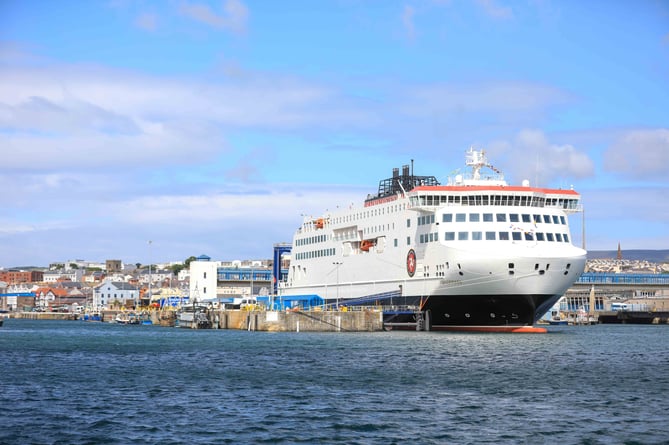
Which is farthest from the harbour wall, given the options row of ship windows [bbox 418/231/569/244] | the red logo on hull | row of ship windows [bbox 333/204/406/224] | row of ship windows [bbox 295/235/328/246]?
row of ship windows [bbox 295/235/328/246]

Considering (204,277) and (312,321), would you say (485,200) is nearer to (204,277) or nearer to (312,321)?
(312,321)

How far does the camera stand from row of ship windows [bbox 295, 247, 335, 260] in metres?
90.6

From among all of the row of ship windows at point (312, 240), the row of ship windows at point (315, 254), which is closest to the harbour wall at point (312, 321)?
the row of ship windows at point (315, 254)

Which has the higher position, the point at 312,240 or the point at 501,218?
the point at 312,240

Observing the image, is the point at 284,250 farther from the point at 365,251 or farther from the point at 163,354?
the point at 163,354

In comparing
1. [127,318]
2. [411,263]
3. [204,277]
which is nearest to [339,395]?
[411,263]

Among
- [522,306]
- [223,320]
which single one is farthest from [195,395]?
[223,320]

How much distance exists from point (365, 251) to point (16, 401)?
2061 inches

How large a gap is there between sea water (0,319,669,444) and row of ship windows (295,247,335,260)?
3184 centimetres

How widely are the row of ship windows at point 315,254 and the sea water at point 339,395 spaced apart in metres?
31.8

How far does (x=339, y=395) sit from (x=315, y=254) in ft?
196

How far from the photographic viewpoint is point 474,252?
216 ft

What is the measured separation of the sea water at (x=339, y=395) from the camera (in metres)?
27.0

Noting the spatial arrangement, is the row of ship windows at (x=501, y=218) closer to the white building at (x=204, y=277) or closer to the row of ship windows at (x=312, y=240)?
the row of ship windows at (x=312, y=240)
